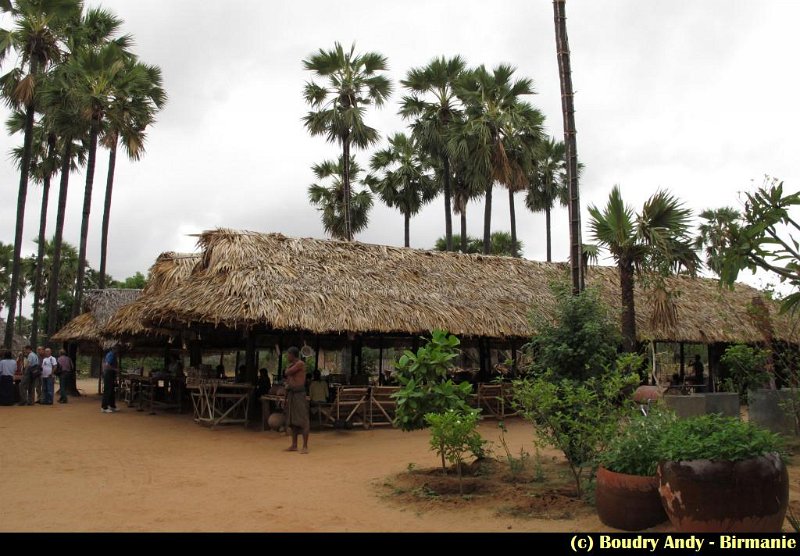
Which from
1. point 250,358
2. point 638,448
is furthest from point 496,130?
point 638,448

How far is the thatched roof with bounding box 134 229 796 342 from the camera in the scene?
37.7ft

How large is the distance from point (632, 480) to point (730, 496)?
78cm

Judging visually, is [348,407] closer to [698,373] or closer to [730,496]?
[730,496]

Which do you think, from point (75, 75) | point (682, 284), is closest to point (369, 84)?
point (75, 75)

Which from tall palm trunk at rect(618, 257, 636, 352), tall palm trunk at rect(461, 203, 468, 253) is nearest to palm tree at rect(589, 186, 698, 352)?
tall palm trunk at rect(618, 257, 636, 352)

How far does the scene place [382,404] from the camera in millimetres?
12625

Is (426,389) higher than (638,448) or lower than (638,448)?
higher

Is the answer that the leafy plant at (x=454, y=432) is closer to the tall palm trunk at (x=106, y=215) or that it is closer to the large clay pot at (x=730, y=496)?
the large clay pot at (x=730, y=496)

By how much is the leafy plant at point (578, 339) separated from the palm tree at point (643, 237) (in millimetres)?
4542

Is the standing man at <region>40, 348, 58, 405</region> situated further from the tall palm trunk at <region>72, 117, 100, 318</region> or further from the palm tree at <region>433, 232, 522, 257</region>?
the palm tree at <region>433, 232, 522, 257</region>

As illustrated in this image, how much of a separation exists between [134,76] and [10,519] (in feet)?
54.7

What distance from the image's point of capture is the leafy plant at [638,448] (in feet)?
16.8

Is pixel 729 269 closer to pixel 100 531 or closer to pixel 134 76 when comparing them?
pixel 100 531

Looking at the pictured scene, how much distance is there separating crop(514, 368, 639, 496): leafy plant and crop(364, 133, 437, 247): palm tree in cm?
2102
